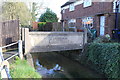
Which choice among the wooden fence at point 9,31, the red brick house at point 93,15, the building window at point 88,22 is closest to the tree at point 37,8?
the red brick house at point 93,15

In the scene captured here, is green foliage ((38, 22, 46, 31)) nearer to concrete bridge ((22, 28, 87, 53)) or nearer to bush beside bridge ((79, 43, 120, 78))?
concrete bridge ((22, 28, 87, 53))

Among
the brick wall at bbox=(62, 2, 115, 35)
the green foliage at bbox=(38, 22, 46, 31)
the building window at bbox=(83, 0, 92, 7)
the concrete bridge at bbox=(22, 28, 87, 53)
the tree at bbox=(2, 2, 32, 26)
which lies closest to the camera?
the concrete bridge at bbox=(22, 28, 87, 53)

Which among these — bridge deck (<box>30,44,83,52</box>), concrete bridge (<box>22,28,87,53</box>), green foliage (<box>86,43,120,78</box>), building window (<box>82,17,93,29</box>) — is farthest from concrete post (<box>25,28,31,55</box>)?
building window (<box>82,17,93,29</box>)

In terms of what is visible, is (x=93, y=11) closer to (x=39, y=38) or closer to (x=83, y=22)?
(x=83, y=22)

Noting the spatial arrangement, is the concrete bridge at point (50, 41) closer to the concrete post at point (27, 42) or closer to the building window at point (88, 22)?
the concrete post at point (27, 42)

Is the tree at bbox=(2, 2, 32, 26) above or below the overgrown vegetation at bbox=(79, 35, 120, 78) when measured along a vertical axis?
above

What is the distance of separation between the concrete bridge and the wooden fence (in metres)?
1.02

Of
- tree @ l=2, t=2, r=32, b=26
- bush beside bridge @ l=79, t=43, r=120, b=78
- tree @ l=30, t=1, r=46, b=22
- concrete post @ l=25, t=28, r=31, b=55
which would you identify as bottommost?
bush beside bridge @ l=79, t=43, r=120, b=78

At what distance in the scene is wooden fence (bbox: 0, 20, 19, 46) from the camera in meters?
7.84

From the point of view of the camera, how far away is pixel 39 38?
7.57m

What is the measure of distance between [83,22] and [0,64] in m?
13.6

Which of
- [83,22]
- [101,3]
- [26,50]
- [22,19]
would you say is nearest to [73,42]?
[26,50]

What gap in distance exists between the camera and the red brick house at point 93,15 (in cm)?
1145

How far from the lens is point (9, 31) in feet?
26.4
